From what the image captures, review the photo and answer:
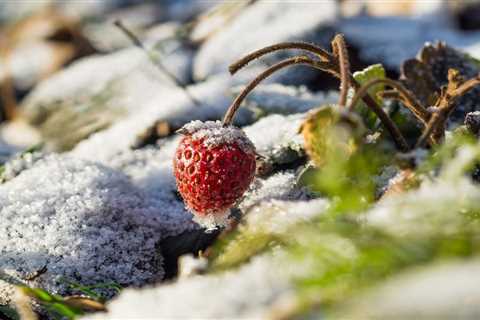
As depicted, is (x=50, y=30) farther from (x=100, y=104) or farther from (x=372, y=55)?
(x=372, y=55)

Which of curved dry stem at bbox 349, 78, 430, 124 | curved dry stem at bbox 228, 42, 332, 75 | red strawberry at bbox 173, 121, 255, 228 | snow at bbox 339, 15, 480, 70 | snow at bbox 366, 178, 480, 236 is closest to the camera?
snow at bbox 366, 178, 480, 236

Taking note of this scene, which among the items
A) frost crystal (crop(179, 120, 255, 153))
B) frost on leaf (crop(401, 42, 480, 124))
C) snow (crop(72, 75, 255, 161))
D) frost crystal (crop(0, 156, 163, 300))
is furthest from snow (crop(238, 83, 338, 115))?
frost crystal (crop(179, 120, 255, 153))

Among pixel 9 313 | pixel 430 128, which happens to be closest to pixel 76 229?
pixel 9 313

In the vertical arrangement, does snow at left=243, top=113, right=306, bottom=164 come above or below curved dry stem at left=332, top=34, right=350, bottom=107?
below

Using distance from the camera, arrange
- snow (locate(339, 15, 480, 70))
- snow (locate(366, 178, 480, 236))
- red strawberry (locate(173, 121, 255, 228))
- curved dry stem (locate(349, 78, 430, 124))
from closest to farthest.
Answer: snow (locate(366, 178, 480, 236))
curved dry stem (locate(349, 78, 430, 124))
red strawberry (locate(173, 121, 255, 228))
snow (locate(339, 15, 480, 70))

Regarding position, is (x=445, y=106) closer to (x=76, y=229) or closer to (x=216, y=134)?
(x=216, y=134)

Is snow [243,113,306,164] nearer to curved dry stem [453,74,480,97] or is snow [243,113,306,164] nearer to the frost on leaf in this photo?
the frost on leaf
